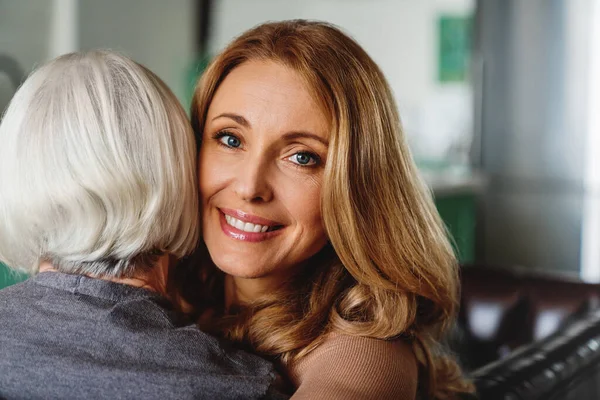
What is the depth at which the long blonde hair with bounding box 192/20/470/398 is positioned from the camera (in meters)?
1.26

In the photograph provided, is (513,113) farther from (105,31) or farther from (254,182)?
(254,182)

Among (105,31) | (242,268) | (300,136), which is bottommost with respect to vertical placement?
(242,268)

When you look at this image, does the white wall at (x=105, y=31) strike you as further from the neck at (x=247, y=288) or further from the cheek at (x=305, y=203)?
the cheek at (x=305, y=203)

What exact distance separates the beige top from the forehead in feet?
1.15

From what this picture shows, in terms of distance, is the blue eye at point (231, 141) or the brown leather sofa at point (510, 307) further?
the brown leather sofa at point (510, 307)

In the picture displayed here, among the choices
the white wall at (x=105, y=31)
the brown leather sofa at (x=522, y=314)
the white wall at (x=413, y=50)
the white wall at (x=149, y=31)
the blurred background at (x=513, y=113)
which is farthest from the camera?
the white wall at (x=413, y=50)

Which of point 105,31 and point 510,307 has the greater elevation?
point 105,31

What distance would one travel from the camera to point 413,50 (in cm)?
597

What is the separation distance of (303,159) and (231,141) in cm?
13

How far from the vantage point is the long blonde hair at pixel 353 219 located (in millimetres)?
1261

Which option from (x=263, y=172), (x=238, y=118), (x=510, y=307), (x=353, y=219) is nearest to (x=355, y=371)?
(x=353, y=219)

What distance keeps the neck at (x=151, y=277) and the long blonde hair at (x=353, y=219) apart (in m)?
0.19

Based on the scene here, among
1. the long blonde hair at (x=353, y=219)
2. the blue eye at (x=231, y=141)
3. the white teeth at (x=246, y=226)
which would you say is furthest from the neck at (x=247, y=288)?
the blue eye at (x=231, y=141)

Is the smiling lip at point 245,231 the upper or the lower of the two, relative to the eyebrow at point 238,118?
lower
